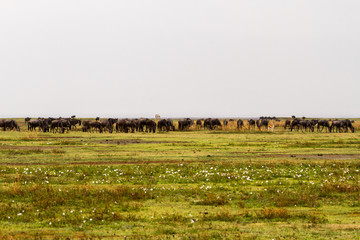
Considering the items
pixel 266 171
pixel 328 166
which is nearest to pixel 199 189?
pixel 266 171

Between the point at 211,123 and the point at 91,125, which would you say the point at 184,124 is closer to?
the point at 211,123

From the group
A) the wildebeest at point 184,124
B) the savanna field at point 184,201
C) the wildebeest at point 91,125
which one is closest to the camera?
the savanna field at point 184,201

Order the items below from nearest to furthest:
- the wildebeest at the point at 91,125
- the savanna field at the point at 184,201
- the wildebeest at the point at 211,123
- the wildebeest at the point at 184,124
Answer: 1. the savanna field at the point at 184,201
2. the wildebeest at the point at 91,125
3. the wildebeest at the point at 184,124
4. the wildebeest at the point at 211,123

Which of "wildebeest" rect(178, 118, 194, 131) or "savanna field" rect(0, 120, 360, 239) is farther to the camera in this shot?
"wildebeest" rect(178, 118, 194, 131)

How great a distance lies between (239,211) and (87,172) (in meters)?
10.3

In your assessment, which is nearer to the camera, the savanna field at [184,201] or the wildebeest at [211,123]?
the savanna field at [184,201]

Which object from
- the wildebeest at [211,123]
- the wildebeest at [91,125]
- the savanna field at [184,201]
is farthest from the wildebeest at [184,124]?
the savanna field at [184,201]

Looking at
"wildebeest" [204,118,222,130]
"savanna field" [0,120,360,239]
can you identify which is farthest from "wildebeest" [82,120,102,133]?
"savanna field" [0,120,360,239]

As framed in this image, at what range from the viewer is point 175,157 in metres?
27.8

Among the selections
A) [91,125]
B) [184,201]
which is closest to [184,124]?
[91,125]

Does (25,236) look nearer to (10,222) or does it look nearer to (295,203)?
(10,222)

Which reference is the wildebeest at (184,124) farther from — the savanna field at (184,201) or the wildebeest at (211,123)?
the savanna field at (184,201)

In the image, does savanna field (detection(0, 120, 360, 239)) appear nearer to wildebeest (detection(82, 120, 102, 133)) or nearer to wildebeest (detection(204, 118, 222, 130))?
wildebeest (detection(82, 120, 102, 133))

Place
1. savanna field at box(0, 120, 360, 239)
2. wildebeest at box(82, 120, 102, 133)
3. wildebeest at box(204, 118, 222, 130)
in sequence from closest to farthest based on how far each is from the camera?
1. savanna field at box(0, 120, 360, 239)
2. wildebeest at box(82, 120, 102, 133)
3. wildebeest at box(204, 118, 222, 130)
